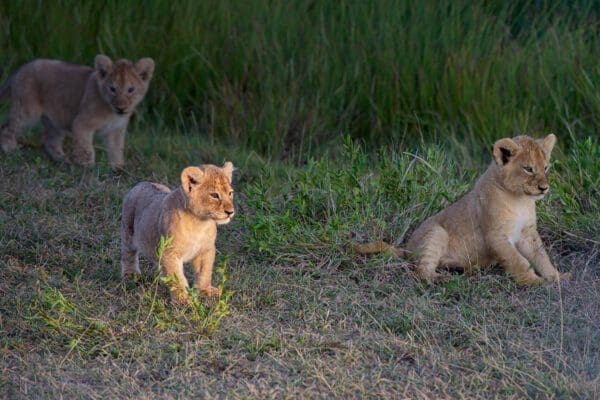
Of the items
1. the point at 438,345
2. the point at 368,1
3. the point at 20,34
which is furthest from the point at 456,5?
the point at 438,345

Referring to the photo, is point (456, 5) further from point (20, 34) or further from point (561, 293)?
point (561, 293)

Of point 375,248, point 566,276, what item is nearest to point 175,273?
point 375,248

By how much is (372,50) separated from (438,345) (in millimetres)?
5216

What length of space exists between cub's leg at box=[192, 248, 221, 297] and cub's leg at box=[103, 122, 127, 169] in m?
3.00

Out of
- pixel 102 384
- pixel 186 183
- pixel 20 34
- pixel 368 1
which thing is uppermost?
pixel 186 183

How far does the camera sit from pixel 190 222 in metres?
5.46

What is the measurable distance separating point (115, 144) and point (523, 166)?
12.4ft

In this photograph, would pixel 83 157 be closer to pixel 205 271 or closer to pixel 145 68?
pixel 145 68

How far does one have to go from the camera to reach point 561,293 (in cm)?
573

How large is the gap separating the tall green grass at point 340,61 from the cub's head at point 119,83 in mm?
722

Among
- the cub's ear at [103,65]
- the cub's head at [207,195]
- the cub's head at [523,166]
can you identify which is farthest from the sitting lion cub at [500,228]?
the cub's ear at [103,65]

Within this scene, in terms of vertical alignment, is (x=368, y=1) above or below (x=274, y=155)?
above

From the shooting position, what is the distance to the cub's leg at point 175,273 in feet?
17.6

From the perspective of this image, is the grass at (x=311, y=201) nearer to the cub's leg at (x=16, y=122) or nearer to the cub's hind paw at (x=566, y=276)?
the cub's hind paw at (x=566, y=276)
